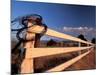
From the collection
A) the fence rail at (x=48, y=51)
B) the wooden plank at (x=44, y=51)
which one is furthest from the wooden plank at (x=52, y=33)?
the wooden plank at (x=44, y=51)

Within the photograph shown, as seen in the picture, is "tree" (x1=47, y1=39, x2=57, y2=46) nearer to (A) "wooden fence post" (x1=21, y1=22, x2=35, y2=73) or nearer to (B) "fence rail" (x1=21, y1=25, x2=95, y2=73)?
(B) "fence rail" (x1=21, y1=25, x2=95, y2=73)

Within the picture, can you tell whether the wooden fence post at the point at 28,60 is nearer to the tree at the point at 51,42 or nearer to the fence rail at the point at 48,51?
the fence rail at the point at 48,51

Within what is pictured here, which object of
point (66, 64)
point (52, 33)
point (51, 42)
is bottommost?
point (66, 64)

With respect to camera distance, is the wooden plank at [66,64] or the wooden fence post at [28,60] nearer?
the wooden fence post at [28,60]

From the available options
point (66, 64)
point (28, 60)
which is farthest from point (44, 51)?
point (66, 64)

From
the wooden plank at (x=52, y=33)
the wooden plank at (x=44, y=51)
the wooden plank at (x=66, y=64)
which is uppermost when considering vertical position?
the wooden plank at (x=52, y=33)

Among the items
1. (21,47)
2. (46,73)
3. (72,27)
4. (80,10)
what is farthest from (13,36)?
(80,10)

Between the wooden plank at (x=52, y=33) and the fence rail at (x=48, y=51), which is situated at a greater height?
the wooden plank at (x=52, y=33)

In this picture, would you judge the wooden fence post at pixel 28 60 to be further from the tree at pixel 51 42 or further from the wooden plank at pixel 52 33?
the tree at pixel 51 42

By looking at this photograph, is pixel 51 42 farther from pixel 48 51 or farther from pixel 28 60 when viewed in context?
pixel 28 60

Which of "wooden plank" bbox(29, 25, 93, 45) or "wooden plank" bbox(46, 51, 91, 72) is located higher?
"wooden plank" bbox(29, 25, 93, 45)

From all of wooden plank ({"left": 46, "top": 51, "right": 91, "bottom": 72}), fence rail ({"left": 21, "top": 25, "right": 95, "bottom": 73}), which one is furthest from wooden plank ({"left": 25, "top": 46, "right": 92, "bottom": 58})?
wooden plank ({"left": 46, "top": 51, "right": 91, "bottom": 72})

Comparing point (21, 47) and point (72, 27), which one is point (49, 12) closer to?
point (72, 27)

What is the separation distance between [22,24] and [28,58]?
411 mm
